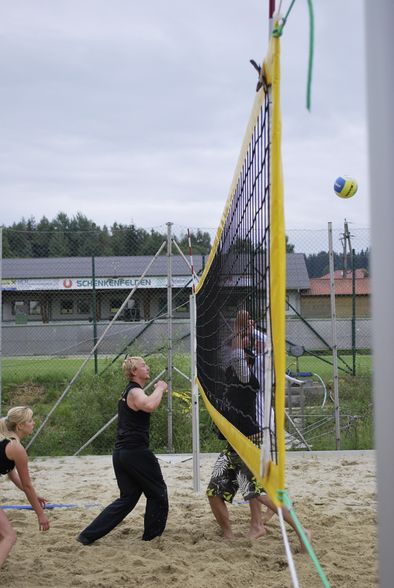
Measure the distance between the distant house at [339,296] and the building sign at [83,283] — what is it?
213 cm

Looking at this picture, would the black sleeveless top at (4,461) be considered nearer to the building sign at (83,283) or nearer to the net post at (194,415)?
the net post at (194,415)

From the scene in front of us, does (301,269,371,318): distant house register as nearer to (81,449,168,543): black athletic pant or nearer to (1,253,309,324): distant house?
(1,253,309,324): distant house

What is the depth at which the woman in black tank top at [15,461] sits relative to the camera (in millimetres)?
4625

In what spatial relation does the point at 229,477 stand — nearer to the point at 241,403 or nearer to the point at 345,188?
the point at 241,403

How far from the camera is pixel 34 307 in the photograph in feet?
45.8

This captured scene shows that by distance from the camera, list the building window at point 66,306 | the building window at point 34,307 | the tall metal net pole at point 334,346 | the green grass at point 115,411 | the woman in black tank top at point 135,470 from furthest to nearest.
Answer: the building window at point 34,307 → the building window at point 66,306 → the green grass at point 115,411 → the tall metal net pole at point 334,346 → the woman in black tank top at point 135,470

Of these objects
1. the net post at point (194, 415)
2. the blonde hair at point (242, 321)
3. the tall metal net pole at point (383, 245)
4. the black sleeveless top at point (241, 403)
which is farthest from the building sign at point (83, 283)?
the tall metal net pole at point (383, 245)

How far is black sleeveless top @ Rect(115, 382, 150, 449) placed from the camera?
5523 mm

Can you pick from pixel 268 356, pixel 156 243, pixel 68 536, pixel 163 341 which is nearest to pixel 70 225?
pixel 156 243

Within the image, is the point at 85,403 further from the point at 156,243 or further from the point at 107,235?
the point at 156,243

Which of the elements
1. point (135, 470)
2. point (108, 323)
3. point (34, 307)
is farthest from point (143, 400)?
point (34, 307)

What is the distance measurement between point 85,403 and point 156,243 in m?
4.84

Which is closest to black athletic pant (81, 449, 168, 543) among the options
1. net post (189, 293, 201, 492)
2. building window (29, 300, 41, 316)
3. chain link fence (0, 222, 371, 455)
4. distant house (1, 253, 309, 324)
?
net post (189, 293, 201, 492)

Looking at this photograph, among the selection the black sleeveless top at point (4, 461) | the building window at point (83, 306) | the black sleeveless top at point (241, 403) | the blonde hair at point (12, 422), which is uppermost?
the building window at point (83, 306)
